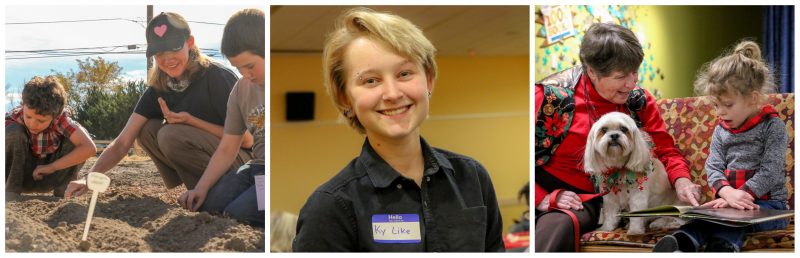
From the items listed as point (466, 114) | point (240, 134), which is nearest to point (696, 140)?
point (240, 134)

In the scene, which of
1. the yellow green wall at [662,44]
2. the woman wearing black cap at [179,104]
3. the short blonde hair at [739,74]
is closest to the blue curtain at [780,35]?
the yellow green wall at [662,44]

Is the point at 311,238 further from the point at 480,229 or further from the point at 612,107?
the point at 612,107

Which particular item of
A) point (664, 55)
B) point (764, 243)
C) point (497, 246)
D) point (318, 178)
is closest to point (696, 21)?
point (664, 55)

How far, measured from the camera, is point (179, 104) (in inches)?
103

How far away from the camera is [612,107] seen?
8.71 feet

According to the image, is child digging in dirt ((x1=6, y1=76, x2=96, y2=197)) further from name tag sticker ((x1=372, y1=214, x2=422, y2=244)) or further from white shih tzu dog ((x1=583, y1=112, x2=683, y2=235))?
white shih tzu dog ((x1=583, y1=112, x2=683, y2=235))

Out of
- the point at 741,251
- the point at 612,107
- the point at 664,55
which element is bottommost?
the point at 741,251

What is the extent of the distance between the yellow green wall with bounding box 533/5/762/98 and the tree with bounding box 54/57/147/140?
4.55 feet

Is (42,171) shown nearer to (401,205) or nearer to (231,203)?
(231,203)

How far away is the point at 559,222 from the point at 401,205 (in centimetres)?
65

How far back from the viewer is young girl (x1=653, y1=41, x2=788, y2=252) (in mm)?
2629

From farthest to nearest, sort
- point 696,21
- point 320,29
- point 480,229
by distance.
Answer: point 320,29, point 696,21, point 480,229

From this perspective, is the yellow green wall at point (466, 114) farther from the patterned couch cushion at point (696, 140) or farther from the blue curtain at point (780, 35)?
the patterned couch cushion at point (696, 140)

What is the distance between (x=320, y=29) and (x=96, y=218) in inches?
73.5
